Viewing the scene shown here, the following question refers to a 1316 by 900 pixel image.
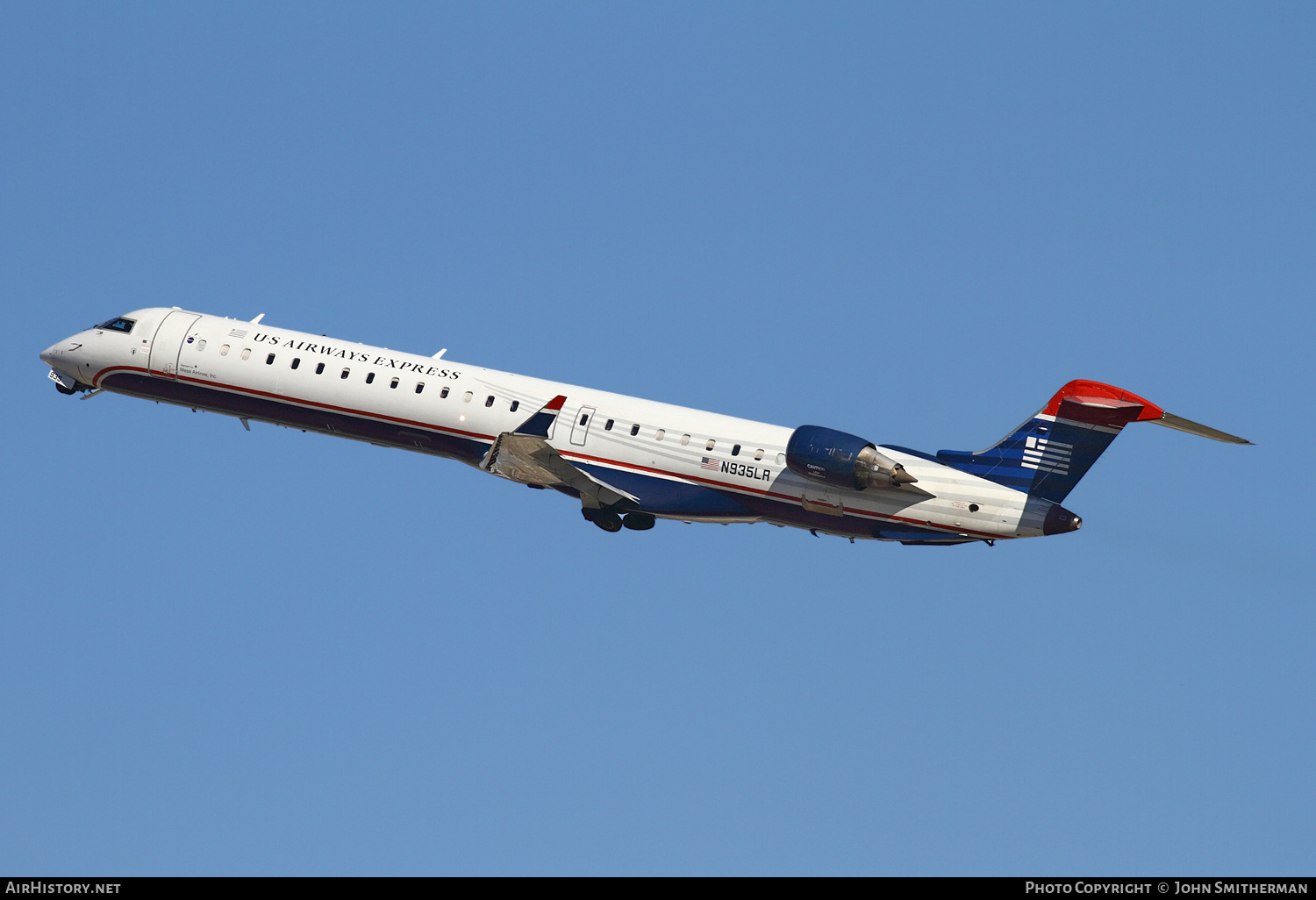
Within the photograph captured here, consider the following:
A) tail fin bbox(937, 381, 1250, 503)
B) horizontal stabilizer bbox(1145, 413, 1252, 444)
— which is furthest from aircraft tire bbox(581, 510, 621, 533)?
horizontal stabilizer bbox(1145, 413, 1252, 444)

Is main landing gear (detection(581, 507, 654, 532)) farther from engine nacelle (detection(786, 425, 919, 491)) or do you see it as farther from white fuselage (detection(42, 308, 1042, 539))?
engine nacelle (detection(786, 425, 919, 491))

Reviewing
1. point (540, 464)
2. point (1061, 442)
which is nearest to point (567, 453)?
point (540, 464)

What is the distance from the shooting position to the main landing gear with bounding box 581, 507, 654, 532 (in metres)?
33.8

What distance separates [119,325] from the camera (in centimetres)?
3731

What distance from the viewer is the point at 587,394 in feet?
112

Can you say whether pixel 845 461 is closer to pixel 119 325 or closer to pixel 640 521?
pixel 640 521

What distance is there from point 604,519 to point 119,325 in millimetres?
12897

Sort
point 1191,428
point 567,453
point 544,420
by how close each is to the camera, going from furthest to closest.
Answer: point 567,453 < point 544,420 < point 1191,428

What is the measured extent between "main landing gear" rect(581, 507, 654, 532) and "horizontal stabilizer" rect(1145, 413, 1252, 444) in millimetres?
10598

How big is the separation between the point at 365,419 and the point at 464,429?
7.87ft

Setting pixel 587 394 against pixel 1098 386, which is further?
pixel 587 394
